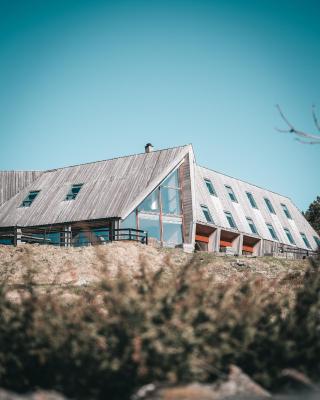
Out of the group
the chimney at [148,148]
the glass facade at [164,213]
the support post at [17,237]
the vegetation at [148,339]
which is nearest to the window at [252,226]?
the glass facade at [164,213]

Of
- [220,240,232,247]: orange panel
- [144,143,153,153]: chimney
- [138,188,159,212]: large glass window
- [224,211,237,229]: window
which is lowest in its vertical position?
[220,240,232,247]: orange panel

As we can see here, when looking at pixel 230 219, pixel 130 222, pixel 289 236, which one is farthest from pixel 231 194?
pixel 130 222

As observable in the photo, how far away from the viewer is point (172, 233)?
28.5m

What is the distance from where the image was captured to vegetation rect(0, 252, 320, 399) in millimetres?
5438

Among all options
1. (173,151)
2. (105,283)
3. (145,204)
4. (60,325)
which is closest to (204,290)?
(105,283)

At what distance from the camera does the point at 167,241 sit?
28.2 meters

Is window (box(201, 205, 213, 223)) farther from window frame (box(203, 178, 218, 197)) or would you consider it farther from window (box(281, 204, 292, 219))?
window (box(281, 204, 292, 219))

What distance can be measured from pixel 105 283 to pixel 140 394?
4.43 feet

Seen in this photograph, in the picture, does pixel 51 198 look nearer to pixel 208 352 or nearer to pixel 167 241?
pixel 167 241

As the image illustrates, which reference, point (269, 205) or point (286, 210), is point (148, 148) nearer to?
point (269, 205)

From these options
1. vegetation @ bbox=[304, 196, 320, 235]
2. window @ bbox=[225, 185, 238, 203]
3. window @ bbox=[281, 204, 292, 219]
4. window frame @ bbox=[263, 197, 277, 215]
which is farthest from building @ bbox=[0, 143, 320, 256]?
vegetation @ bbox=[304, 196, 320, 235]

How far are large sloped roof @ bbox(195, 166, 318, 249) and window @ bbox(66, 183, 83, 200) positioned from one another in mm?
7498

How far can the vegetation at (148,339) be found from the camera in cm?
544

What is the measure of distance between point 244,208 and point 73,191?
12287 mm
